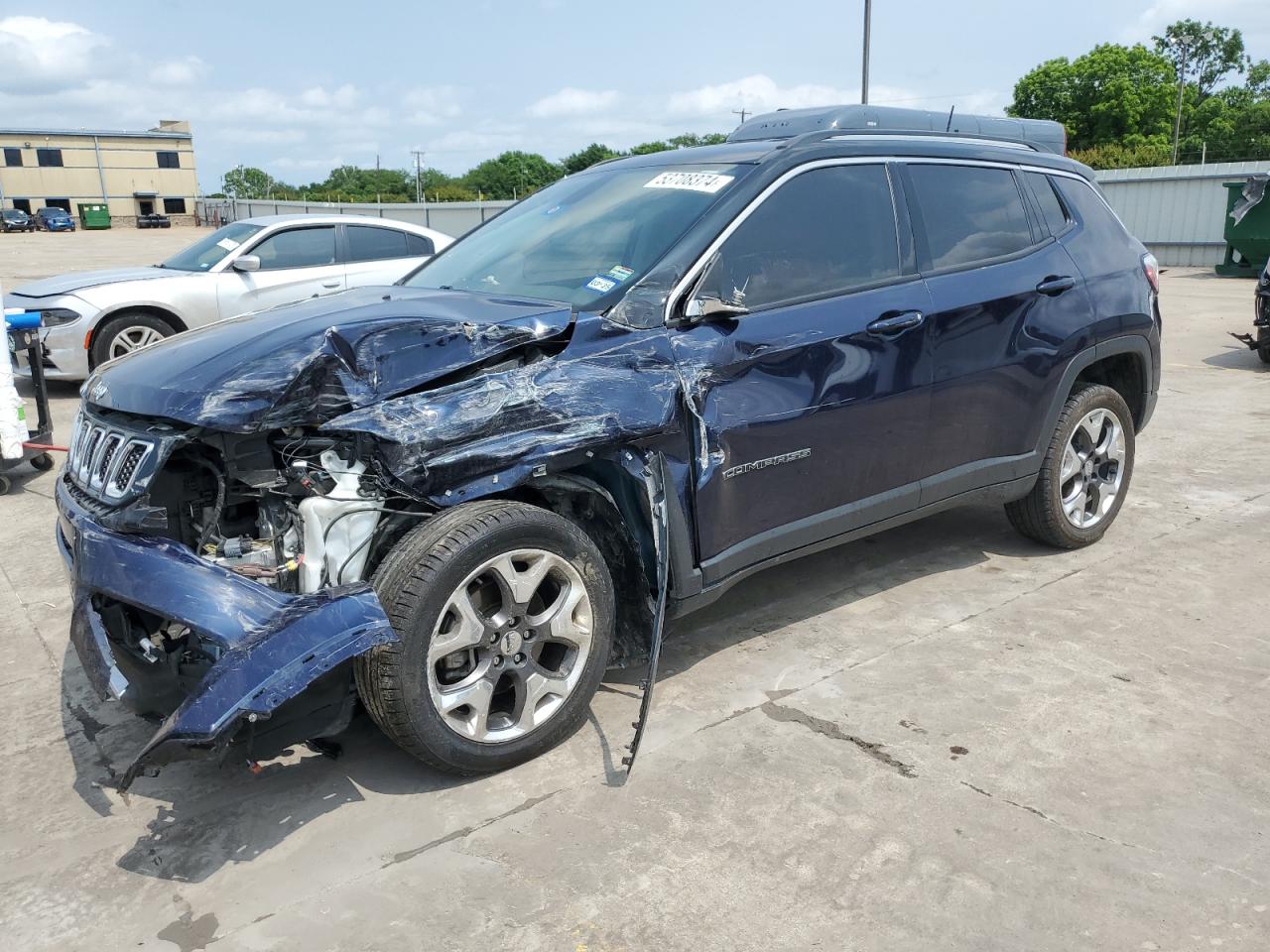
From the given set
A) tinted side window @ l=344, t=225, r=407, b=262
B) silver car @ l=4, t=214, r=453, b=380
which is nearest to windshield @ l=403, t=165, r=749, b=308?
silver car @ l=4, t=214, r=453, b=380

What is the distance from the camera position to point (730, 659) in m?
4.06

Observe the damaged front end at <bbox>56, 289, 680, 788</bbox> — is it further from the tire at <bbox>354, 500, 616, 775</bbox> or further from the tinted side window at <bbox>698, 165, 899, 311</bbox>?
the tinted side window at <bbox>698, 165, 899, 311</bbox>

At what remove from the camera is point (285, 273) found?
380 inches

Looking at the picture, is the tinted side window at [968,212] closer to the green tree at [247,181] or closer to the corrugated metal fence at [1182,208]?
the corrugated metal fence at [1182,208]

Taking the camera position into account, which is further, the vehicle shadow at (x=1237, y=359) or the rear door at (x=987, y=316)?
the vehicle shadow at (x=1237, y=359)

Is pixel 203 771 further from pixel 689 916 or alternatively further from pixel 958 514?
pixel 958 514

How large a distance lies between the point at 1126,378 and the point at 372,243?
712cm

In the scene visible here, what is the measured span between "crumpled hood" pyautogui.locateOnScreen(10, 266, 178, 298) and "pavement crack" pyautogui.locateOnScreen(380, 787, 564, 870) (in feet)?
26.0

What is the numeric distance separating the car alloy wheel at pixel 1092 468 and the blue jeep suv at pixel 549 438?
0.43 m

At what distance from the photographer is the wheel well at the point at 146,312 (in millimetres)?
9008

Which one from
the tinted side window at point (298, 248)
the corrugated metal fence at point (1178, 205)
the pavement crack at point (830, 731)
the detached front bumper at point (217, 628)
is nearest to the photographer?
the detached front bumper at point (217, 628)

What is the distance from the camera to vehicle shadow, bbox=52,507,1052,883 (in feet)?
9.74

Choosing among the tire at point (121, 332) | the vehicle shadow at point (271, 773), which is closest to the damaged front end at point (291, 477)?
the vehicle shadow at point (271, 773)

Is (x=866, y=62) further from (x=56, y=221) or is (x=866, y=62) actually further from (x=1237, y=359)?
(x=56, y=221)
